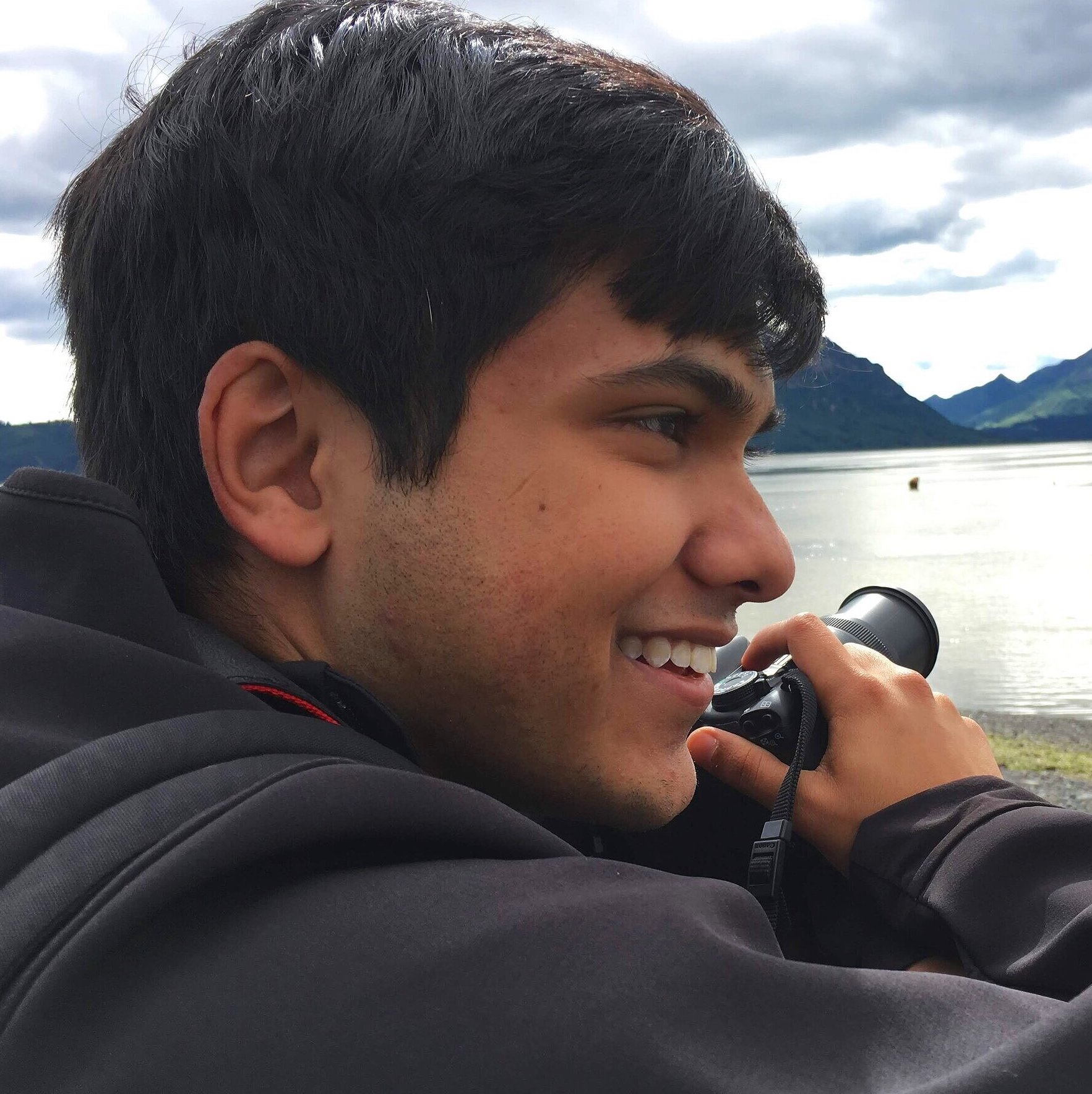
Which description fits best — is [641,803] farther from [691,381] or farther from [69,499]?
[69,499]

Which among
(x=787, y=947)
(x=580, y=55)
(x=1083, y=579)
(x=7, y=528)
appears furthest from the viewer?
(x=1083, y=579)

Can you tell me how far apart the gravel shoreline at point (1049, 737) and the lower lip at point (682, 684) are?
271 inches

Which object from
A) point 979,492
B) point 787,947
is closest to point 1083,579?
point 787,947

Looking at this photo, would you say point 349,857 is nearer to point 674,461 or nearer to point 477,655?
point 477,655

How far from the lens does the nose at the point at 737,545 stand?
1562 mm

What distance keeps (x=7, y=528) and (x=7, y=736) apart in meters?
0.29

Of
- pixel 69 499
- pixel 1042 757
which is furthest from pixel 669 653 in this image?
pixel 1042 757

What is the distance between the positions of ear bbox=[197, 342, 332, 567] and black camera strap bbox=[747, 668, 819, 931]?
0.84 meters

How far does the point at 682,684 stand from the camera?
1.62 meters

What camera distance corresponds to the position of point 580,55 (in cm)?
159

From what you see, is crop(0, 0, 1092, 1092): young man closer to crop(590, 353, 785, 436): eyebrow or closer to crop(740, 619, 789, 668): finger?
crop(590, 353, 785, 436): eyebrow

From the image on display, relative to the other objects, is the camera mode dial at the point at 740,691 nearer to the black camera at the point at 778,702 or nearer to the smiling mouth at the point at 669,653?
the black camera at the point at 778,702

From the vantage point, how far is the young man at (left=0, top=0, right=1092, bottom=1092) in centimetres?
97

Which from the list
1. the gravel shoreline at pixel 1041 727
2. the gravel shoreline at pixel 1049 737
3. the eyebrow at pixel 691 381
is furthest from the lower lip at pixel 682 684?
the gravel shoreline at pixel 1041 727
